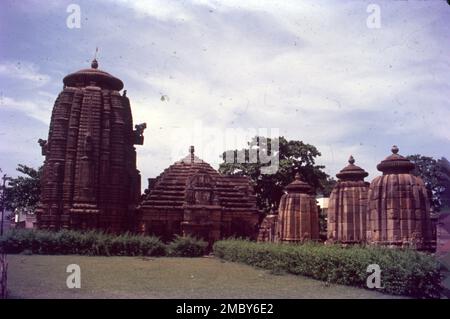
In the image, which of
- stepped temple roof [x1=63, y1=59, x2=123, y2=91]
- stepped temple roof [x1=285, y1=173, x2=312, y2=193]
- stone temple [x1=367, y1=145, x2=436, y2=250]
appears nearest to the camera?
stone temple [x1=367, y1=145, x2=436, y2=250]

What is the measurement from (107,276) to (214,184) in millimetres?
15543

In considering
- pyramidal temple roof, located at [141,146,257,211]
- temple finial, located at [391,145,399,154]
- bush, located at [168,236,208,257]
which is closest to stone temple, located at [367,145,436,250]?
temple finial, located at [391,145,399,154]

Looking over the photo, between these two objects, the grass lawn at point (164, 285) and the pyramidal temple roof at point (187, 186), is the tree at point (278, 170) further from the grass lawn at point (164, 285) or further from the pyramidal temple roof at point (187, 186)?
the grass lawn at point (164, 285)

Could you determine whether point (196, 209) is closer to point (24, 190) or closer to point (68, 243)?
point (68, 243)

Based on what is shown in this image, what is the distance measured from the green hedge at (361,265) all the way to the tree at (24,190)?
30430mm

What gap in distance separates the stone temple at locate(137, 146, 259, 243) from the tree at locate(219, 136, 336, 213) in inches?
384

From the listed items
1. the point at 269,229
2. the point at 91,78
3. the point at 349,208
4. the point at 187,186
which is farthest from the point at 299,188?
the point at 91,78

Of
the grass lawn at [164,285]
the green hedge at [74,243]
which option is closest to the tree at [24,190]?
the green hedge at [74,243]

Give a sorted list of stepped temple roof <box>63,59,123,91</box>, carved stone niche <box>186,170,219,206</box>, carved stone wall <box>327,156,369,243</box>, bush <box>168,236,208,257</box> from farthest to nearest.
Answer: stepped temple roof <box>63,59,123,91</box>, carved stone niche <box>186,170,219,206</box>, bush <box>168,236,208,257</box>, carved stone wall <box>327,156,369,243</box>

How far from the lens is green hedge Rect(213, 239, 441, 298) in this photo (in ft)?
34.2

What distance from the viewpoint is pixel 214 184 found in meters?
29.2

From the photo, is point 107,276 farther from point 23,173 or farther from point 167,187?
point 23,173

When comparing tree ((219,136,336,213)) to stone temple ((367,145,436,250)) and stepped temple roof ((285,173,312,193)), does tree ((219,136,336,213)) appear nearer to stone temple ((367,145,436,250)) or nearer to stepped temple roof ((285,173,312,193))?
stepped temple roof ((285,173,312,193))
